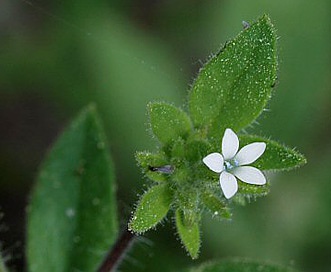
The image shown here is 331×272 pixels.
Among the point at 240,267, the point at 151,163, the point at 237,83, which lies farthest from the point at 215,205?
the point at 240,267

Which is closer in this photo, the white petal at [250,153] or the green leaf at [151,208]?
the green leaf at [151,208]

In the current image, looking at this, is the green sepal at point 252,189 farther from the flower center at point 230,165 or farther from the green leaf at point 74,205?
the green leaf at point 74,205

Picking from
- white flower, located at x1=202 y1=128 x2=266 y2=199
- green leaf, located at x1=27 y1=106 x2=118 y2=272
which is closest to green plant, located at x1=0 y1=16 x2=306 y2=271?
white flower, located at x1=202 y1=128 x2=266 y2=199

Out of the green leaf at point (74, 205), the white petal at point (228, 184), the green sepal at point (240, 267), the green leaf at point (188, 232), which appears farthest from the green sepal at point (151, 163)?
the green leaf at point (74, 205)

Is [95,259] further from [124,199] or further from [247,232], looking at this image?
[247,232]

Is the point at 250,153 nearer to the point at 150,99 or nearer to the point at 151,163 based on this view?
the point at 151,163

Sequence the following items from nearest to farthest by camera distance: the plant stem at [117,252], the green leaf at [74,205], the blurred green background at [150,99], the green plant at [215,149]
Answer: the green plant at [215,149], the plant stem at [117,252], the green leaf at [74,205], the blurred green background at [150,99]

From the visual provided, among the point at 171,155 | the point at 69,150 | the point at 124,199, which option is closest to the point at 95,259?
the point at 69,150
